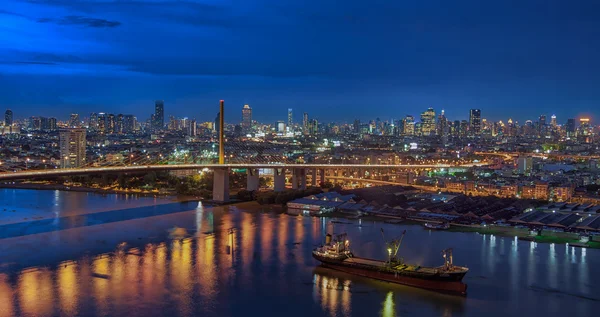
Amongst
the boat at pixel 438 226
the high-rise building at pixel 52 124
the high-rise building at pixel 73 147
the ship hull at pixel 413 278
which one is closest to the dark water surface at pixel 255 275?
the ship hull at pixel 413 278

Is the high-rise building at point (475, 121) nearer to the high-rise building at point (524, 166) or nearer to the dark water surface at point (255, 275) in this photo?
the high-rise building at point (524, 166)

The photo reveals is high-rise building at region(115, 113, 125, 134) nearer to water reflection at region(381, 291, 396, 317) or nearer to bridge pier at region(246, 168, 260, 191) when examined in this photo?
bridge pier at region(246, 168, 260, 191)

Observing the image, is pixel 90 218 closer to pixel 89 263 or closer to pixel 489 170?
pixel 89 263

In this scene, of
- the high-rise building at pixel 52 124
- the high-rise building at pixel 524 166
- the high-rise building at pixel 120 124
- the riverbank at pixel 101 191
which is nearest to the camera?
the riverbank at pixel 101 191

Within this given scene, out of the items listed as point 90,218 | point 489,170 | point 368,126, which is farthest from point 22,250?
point 368,126

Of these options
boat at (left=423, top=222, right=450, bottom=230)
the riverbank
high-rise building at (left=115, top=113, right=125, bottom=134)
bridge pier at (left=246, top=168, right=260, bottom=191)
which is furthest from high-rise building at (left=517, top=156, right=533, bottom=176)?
high-rise building at (left=115, top=113, right=125, bottom=134)

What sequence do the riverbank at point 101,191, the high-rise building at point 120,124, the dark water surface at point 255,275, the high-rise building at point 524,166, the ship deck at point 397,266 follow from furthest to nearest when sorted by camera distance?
the high-rise building at point 120,124, the high-rise building at point 524,166, the riverbank at point 101,191, the ship deck at point 397,266, the dark water surface at point 255,275

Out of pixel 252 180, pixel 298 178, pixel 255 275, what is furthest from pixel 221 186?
pixel 255 275
